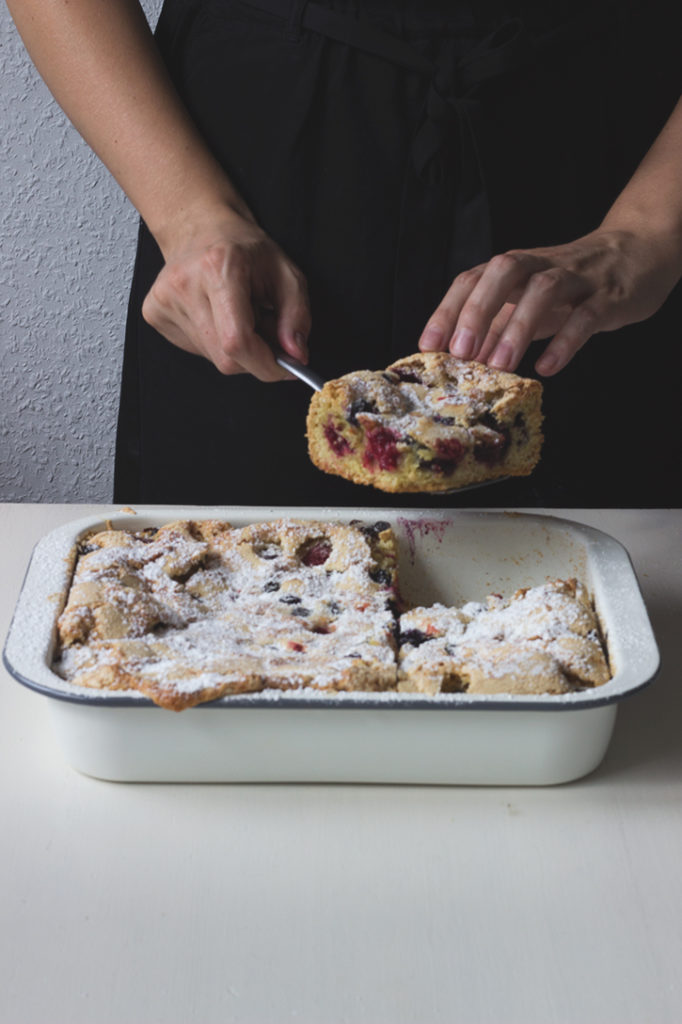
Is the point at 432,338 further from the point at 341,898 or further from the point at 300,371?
the point at 341,898

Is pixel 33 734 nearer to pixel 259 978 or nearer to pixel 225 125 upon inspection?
pixel 259 978

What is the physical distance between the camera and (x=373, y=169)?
5.07 ft

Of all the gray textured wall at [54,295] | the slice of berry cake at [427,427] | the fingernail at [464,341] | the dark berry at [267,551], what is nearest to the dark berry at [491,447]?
the slice of berry cake at [427,427]

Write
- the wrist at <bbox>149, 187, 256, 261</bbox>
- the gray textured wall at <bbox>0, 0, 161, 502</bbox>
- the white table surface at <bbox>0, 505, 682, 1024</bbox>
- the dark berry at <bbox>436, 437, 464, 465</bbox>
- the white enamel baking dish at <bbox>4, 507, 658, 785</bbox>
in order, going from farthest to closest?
the gray textured wall at <bbox>0, 0, 161, 502</bbox>
the wrist at <bbox>149, 187, 256, 261</bbox>
the dark berry at <bbox>436, 437, 464, 465</bbox>
the white enamel baking dish at <bbox>4, 507, 658, 785</bbox>
the white table surface at <bbox>0, 505, 682, 1024</bbox>

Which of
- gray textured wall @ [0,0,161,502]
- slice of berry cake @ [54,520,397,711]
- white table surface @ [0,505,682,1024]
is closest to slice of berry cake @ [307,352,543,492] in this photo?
slice of berry cake @ [54,520,397,711]

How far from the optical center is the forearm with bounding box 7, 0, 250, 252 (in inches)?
59.1

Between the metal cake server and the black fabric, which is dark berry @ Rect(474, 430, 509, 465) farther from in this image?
the black fabric

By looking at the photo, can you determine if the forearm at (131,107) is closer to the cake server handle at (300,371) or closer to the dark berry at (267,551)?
the cake server handle at (300,371)

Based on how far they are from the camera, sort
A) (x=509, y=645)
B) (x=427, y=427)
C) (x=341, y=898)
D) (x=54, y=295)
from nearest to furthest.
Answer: (x=341, y=898) < (x=509, y=645) < (x=427, y=427) < (x=54, y=295)

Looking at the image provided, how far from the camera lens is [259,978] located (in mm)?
844

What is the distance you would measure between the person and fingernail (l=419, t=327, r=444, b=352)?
0.28ft

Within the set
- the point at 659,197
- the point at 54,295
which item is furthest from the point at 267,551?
the point at 54,295

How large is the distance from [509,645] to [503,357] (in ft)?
1.19

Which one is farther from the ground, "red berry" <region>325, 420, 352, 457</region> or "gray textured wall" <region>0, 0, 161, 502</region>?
"red berry" <region>325, 420, 352, 457</region>
